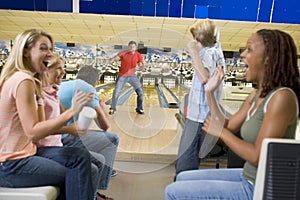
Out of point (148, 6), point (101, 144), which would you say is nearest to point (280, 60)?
point (101, 144)

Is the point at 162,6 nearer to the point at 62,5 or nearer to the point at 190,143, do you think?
the point at 62,5

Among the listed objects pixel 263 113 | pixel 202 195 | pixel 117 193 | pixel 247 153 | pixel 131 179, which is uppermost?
pixel 263 113

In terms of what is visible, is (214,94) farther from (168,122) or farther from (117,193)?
(117,193)

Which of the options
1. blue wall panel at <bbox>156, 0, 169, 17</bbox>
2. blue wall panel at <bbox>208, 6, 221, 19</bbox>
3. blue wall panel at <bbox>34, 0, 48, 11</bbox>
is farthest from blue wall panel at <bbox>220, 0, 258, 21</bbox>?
blue wall panel at <bbox>34, 0, 48, 11</bbox>

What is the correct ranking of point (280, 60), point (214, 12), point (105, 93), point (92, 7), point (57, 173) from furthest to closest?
point (92, 7) < point (214, 12) < point (57, 173) < point (105, 93) < point (280, 60)

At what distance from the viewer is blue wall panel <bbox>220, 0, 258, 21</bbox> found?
2404mm

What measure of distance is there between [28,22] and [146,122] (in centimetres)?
191

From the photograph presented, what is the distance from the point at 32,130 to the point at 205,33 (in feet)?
1.87

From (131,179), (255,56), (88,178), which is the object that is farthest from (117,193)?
(255,56)

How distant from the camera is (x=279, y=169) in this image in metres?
0.79

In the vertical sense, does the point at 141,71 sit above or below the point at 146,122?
Result: above

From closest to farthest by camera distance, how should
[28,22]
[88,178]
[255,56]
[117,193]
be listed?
1. [255,56]
2. [88,178]
3. [117,193]
4. [28,22]

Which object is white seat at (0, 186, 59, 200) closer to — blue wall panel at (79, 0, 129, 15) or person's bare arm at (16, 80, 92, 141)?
person's bare arm at (16, 80, 92, 141)

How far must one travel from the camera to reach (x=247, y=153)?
2.76 feet
